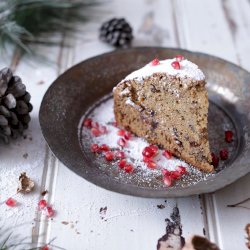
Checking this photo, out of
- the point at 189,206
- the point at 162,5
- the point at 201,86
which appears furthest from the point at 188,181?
the point at 162,5

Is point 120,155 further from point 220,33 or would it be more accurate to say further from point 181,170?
point 220,33

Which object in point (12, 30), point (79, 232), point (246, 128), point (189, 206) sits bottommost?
point (79, 232)

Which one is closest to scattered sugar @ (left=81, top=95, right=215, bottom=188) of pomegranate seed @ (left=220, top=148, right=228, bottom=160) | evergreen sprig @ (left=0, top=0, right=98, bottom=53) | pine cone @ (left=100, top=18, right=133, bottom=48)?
pomegranate seed @ (left=220, top=148, right=228, bottom=160)

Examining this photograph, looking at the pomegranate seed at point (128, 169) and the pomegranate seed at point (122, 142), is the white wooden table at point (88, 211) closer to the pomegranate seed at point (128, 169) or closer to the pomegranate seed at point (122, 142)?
the pomegranate seed at point (128, 169)

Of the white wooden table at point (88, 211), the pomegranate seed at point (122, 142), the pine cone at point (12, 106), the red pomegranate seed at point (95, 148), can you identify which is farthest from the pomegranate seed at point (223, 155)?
the pine cone at point (12, 106)

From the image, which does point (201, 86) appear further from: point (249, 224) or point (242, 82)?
point (249, 224)
